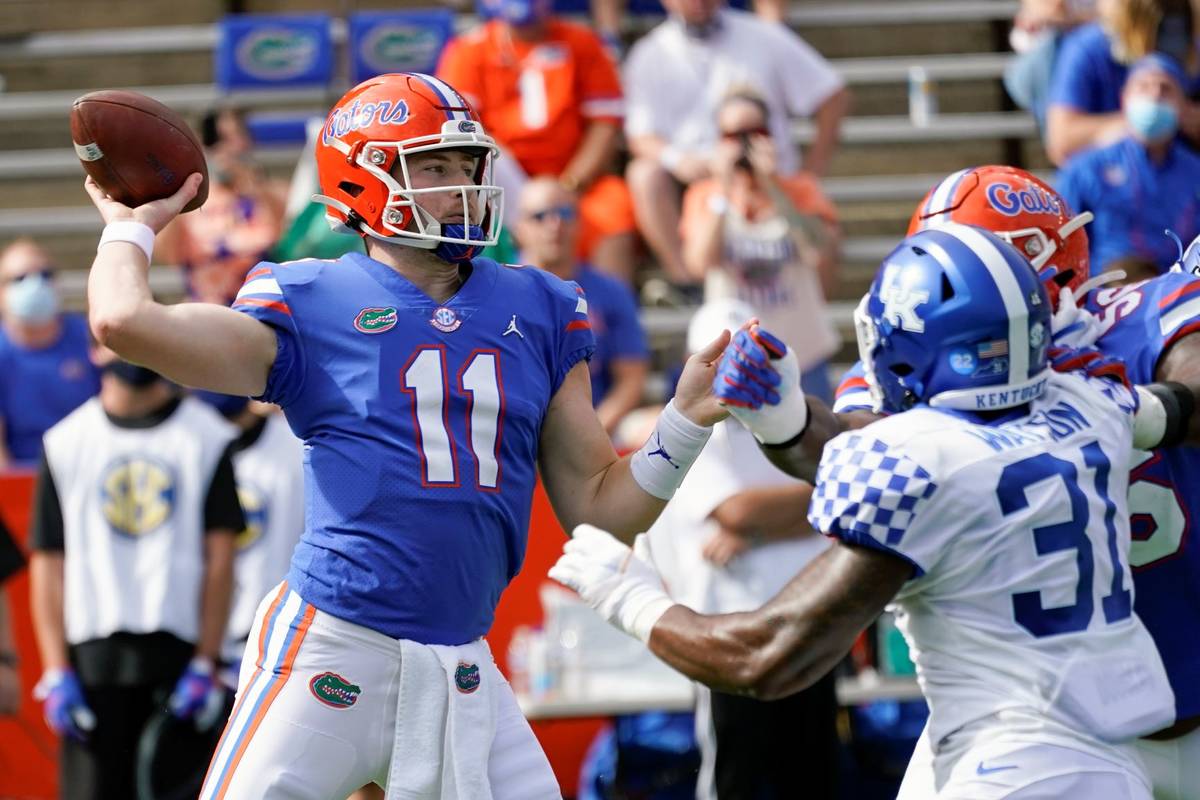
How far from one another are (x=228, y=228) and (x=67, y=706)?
8.56 feet

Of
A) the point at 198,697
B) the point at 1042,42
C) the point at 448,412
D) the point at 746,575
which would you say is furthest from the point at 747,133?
the point at 448,412

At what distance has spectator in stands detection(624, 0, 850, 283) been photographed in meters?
7.82

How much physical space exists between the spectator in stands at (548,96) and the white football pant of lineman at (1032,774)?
5186 mm

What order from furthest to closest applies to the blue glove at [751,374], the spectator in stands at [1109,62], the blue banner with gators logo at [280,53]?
the blue banner with gators logo at [280,53], the spectator in stands at [1109,62], the blue glove at [751,374]

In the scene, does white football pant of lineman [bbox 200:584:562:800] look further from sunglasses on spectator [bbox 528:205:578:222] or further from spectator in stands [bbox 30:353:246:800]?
sunglasses on spectator [bbox 528:205:578:222]

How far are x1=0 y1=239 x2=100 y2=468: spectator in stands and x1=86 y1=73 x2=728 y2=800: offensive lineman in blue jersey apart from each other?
14.7 feet

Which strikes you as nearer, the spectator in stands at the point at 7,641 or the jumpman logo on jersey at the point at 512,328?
the jumpman logo on jersey at the point at 512,328

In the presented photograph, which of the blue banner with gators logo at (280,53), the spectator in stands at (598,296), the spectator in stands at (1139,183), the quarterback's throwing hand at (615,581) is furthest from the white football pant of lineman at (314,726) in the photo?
the blue banner with gators logo at (280,53)

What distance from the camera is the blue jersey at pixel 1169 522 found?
3.56 meters

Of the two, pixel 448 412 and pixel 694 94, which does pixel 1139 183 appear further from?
pixel 448 412

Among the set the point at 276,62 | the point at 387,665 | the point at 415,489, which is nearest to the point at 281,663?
the point at 387,665

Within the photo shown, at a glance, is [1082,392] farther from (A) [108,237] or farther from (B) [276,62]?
(B) [276,62]

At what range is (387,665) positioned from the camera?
3.30 m

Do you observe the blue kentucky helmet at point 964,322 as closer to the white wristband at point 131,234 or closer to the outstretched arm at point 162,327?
the outstretched arm at point 162,327
